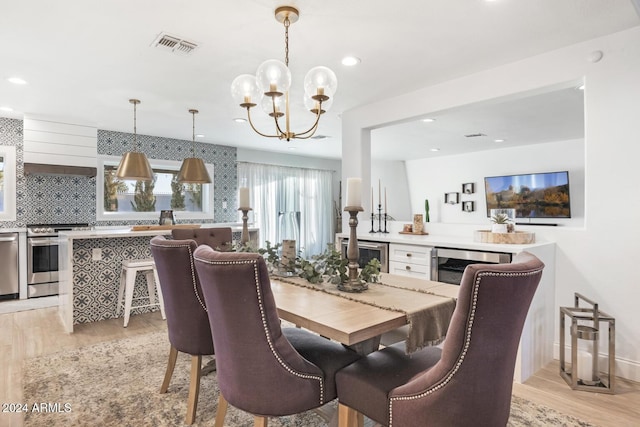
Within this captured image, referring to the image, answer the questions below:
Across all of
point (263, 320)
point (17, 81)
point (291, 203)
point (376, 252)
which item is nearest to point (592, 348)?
point (376, 252)

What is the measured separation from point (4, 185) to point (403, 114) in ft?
16.8

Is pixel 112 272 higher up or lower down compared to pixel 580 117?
lower down

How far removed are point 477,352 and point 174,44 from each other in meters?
2.72

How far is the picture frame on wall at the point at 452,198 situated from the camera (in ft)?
26.8

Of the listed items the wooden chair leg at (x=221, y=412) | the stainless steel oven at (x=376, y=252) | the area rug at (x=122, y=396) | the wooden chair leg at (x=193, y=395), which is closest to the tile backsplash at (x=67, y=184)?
the area rug at (x=122, y=396)

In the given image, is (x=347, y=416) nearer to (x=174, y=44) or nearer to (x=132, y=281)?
(x=174, y=44)

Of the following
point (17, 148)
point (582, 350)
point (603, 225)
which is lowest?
point (582, 350)

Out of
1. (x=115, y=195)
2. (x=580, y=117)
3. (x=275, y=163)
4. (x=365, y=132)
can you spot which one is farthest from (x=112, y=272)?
(x=580, y=117)

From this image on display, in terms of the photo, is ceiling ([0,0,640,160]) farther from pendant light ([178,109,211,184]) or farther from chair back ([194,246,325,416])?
chair back ([194,246,325,416])

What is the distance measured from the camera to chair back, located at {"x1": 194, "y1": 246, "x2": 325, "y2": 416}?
4.48 feet

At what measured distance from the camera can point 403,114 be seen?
379cm

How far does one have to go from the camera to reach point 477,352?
1.22 meters

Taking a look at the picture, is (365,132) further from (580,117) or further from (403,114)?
(580,117)

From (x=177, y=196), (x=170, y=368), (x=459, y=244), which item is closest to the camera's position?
(x=170, y=368)
